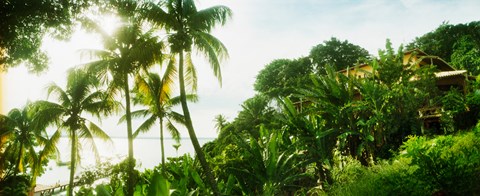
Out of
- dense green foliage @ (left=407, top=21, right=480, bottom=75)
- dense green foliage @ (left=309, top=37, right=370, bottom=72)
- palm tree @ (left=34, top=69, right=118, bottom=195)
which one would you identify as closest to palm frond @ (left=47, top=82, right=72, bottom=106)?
palm tree @ (left=34, top=69, right=118, bottom=195)

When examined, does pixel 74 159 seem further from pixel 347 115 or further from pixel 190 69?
pixel 347 115

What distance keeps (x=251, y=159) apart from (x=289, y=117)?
2800 mm

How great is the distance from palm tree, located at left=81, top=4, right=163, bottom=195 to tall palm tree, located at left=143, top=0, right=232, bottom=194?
851mm

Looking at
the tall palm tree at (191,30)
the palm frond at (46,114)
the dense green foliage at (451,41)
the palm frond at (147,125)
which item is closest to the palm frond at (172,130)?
the palm frond at (147,125)

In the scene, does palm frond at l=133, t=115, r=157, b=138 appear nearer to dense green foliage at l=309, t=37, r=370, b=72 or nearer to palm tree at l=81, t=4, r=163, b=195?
palm tree at l=81, t=4, r=163, b=195

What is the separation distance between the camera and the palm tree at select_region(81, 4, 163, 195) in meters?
12.2

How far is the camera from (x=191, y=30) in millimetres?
12070

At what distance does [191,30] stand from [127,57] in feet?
9.86

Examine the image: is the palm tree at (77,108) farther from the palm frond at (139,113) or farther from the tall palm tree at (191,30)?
the tall palm tree at (191,30)

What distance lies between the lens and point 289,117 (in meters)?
14.2

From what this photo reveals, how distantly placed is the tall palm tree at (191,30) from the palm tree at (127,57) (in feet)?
2.79

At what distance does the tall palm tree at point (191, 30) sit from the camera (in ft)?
38.6

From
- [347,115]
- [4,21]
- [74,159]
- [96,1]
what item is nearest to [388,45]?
[347,115]

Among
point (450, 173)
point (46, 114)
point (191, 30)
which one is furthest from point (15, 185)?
point (450, 173)
